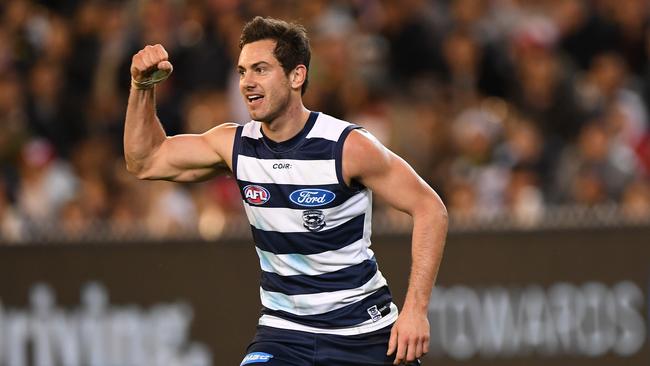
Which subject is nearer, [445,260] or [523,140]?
[445,260]

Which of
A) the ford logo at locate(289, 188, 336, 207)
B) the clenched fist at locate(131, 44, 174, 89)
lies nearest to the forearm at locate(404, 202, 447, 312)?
the ford logo at locate(289, 188, 336, 207)

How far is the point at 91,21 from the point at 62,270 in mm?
3496

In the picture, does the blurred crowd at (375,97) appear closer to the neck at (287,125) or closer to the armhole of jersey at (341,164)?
the neck at (287,125)

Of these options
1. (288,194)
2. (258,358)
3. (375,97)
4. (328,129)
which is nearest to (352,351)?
(258,358)

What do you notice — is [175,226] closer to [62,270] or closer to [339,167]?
[62,270]

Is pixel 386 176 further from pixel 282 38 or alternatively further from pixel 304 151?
pixel 282 38

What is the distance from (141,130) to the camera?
6184 millimetres

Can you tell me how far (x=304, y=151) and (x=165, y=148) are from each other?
794 mm

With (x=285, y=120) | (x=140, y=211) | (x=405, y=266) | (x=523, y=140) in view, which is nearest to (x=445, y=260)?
(x=405, y=266)

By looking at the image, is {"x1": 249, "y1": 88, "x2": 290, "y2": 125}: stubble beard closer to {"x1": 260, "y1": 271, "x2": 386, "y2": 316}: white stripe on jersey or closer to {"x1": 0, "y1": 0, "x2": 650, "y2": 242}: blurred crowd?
{"x1": 260, "y1": 271, "x2": 386, "y2": 316}: white stripe on jersey

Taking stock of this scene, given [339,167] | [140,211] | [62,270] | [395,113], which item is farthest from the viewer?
[395,113]

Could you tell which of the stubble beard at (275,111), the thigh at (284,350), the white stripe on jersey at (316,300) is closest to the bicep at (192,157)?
the stubble beard at (275,111)

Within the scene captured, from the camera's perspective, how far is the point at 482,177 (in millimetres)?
10945

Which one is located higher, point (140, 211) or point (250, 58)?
point (250, 58)
